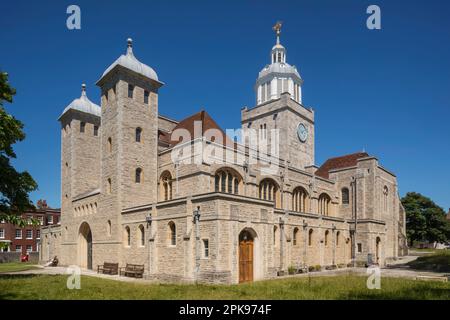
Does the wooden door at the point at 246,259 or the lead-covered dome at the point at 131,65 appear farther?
the lead-covered dome at the point at 131,65

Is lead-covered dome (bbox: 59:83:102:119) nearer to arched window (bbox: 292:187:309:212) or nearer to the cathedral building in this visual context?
the cathedral building

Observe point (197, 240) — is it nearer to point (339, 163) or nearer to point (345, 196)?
point (345, 196)

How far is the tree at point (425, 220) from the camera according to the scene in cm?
5734

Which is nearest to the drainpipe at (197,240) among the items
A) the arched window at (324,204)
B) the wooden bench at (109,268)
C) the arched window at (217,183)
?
the arched window at (217,183)

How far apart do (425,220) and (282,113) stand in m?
34.2

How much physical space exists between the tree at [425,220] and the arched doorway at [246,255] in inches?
1851

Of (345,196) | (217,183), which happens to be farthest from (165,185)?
(345,196)

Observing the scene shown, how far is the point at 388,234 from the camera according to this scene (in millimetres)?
39844

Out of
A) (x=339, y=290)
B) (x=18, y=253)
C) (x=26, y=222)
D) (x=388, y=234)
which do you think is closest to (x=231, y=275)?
(x=339, y=290)

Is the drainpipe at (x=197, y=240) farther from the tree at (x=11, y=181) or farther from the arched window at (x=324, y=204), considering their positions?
the arched window at (x=324, y=204)

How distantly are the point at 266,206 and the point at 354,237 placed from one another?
1714 cm

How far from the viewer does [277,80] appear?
44625 millimetres

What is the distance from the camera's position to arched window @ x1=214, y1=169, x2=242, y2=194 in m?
25.2
